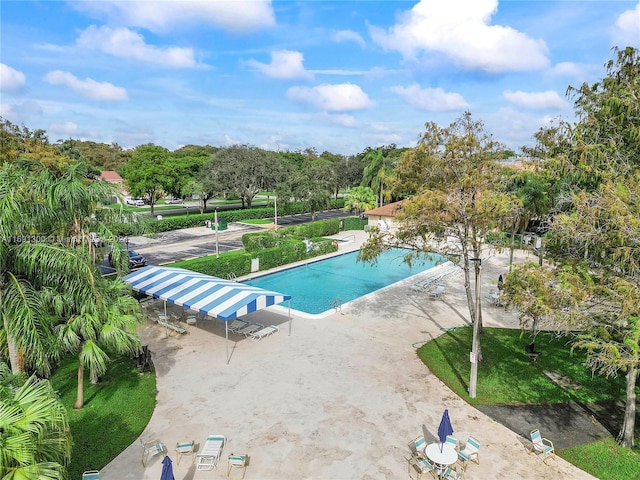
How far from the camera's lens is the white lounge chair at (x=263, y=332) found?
647 inches

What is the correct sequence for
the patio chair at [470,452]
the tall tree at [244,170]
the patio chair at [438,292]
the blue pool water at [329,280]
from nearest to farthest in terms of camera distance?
the patio chair at [470,452] → the patio chair at [438,292] → the blue pool water at [329,280] → the tall tree at [244,170]

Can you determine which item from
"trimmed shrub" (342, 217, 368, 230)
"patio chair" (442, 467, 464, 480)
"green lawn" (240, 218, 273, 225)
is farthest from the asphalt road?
"patio chair" (442, 467, 464, 480)

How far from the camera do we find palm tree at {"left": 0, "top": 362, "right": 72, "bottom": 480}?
4707 mm

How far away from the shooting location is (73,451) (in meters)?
9.71

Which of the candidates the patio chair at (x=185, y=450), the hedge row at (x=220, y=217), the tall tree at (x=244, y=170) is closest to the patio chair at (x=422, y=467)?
the patio chair at (x=185, y=450)

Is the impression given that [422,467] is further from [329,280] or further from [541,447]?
[329,280]

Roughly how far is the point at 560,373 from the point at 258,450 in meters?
10.8

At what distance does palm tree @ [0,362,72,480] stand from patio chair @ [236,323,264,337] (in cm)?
1052

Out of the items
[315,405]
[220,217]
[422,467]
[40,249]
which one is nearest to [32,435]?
[40,249]

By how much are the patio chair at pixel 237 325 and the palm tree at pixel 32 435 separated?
10.7 m

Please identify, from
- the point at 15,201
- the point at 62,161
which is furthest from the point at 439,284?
the point at 62,161

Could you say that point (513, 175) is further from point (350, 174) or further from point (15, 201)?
point (350, 174)

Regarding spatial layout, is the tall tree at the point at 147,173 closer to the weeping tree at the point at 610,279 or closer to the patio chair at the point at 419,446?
the patio chair at the point at 419,446

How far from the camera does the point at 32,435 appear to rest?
5.18 metres
